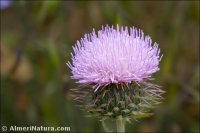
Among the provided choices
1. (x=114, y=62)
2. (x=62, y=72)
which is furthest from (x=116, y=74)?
(x=62, y=72)

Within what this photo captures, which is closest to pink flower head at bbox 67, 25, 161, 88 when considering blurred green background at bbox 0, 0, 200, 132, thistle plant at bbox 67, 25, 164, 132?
thistle plant at bbox 67, 25, 164, 132

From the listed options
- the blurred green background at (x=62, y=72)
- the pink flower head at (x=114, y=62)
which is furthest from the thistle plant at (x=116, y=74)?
the blurred green background at (x=62, y=72)

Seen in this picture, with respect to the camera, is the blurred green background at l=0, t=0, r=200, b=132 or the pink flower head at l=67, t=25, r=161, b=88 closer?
the pink flower head at l=67, t=25, r=161, b=88

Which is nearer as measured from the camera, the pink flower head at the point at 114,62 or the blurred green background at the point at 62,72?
the pink flower head at the point at 114,62

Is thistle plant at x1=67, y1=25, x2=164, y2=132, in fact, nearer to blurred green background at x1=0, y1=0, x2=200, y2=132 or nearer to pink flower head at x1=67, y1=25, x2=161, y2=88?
pink flower head at x1=67, y1=25, x2=161, y2=88

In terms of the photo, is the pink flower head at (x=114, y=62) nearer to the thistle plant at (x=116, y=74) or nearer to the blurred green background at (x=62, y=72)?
the thistle plant at (x=116, y=74)

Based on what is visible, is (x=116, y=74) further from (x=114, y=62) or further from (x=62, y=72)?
(x=62, y=72)

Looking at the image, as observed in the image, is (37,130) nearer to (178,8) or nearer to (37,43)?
(37,43)
